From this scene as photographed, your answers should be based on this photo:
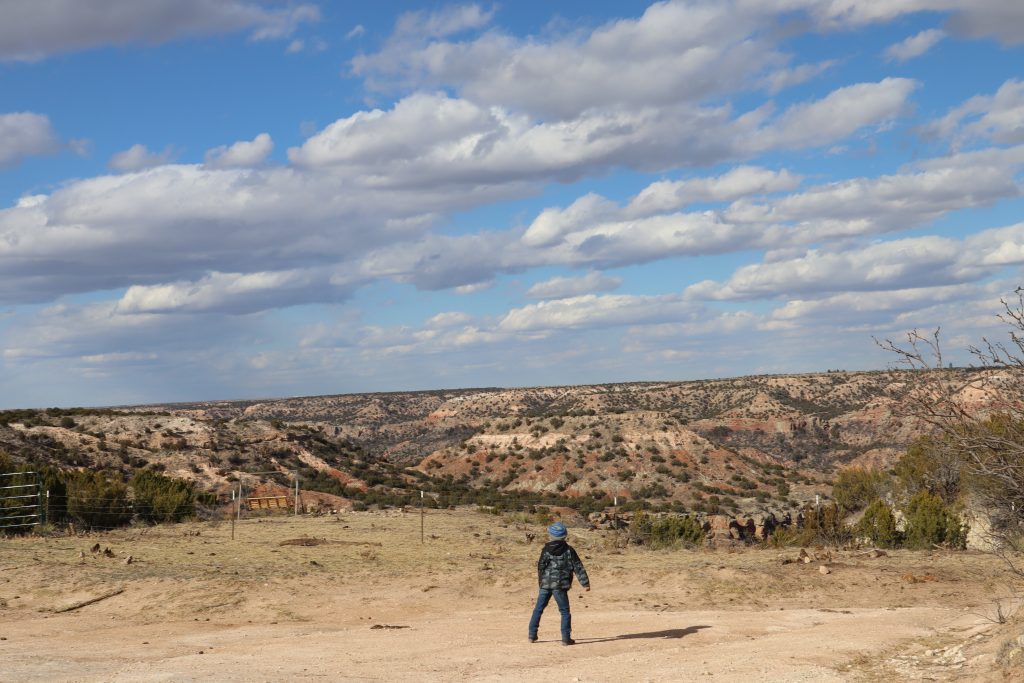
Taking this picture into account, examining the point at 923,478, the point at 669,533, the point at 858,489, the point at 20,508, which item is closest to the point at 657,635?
the point at 669,533

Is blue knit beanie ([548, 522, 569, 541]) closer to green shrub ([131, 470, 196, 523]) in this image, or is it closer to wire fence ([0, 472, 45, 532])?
wire fence ([0, 472, 45, 532])

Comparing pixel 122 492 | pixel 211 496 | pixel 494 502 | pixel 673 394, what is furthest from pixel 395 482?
pixel 673 394

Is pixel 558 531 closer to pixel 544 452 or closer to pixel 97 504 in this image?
pixel 97 504

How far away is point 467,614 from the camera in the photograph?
60.1ft

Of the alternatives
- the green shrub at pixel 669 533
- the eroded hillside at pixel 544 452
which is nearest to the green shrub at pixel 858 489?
the eroded hillside at pixel 544 452

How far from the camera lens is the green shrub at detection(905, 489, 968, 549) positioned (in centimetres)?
2678

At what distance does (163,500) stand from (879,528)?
27.6 m

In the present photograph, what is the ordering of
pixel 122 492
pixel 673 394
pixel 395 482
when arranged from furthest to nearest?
1. pixel 673 394
2. pixel 395 482
3. pixel 122 492

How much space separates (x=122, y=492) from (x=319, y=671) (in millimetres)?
28545

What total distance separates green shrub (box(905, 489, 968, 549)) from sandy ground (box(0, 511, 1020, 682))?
3959 mm

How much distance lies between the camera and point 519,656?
1367 centimetres

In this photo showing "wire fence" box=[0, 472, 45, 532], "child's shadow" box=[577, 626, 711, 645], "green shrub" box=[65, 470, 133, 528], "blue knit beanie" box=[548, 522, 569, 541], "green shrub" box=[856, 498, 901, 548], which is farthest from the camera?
"green shrub" box=[65, 470, 133, 528]

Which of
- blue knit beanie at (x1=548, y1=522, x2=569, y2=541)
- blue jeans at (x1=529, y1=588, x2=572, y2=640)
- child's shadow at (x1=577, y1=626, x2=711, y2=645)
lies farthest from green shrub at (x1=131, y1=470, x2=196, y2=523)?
blue knit beanie at (x1=548, y1=522, x2=569, y2=541)

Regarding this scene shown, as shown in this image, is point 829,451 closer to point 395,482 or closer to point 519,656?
point 395,482
